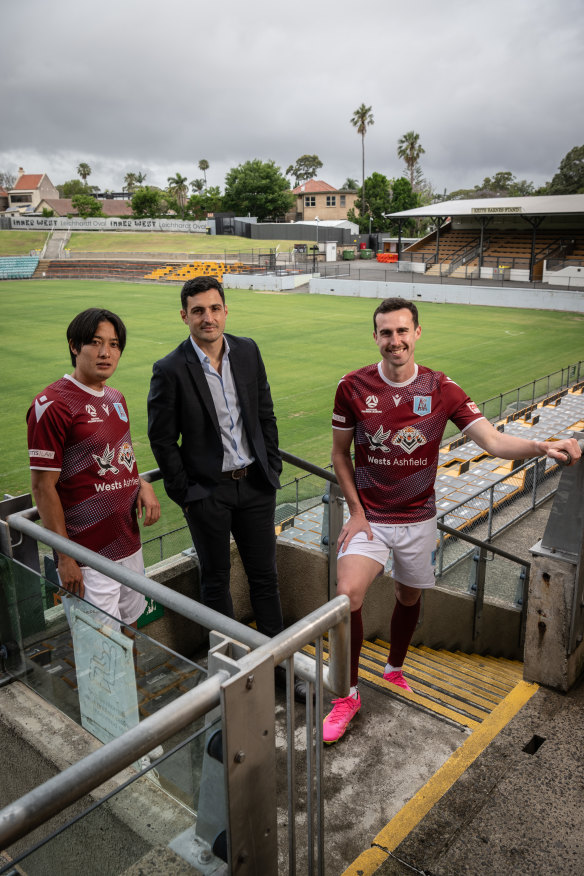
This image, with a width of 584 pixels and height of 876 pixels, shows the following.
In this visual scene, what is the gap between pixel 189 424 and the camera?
128 inches

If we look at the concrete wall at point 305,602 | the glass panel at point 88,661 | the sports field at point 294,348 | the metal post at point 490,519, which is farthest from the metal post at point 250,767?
the sports field at point 294,348

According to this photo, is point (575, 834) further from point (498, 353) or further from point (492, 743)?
point (498, 353)

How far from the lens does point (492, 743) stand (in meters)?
2.83

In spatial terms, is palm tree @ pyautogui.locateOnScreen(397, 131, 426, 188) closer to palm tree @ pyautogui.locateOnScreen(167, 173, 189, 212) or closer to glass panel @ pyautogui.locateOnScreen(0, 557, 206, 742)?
palm tree @ pyautogui.locateOnScreen(167, 173, 189, 212)

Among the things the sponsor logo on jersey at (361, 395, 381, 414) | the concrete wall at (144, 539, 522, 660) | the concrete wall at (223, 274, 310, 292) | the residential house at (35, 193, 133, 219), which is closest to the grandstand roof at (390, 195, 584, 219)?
the concrete wall at (223, 274, 310, 292)

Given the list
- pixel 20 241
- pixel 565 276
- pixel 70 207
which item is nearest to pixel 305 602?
pixel 565 276

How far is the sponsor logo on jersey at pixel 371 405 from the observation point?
10.6 feet

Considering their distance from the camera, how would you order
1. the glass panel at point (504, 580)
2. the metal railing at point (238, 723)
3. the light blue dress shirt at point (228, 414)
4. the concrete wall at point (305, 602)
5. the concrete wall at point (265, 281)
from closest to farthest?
1. the metal railing at point (238, 723)
2. the light blue dress shirt at point (228, 414)
3. the concrete wall at point (305, 602)
4. the glass panel at point (504, 580)
5. the concrete wall at point (265, 281)

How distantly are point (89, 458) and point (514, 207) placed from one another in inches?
1890

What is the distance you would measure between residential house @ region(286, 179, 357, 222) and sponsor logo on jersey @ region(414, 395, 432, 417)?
9579 centimetres

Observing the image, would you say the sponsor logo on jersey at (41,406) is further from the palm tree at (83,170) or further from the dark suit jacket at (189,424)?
the palm tree at (83,170)

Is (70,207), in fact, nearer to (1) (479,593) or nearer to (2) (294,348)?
(2) (294,348)

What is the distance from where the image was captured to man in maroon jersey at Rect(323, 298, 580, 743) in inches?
126

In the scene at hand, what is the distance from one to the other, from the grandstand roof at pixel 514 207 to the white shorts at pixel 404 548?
43871 millimetres
